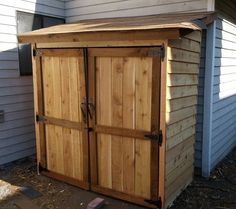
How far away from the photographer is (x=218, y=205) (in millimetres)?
3963

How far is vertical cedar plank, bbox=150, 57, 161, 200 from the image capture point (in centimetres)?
344

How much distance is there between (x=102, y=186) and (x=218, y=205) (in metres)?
1.54

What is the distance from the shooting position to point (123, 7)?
5367mm

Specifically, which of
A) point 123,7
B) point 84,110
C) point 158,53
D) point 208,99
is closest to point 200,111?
point 208,99

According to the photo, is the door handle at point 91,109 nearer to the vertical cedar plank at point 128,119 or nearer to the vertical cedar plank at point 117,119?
the vertical cedar plank at point 117,119

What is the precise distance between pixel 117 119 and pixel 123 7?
2461 millimetres

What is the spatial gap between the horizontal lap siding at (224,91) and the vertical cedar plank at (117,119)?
1.78 meters

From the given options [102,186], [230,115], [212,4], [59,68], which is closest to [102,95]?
[59,68]

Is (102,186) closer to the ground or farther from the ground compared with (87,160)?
closer to the ground

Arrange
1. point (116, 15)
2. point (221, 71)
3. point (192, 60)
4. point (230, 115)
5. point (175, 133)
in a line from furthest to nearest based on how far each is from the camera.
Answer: point (230, 115), point (116, 15), point (221, 71), point (192, 60), point (175, 133)

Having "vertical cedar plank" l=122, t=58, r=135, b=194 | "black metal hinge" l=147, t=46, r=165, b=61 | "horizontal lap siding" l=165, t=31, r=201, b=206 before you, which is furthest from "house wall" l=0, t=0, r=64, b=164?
"horizontal lap siding" l=165, t=31, r=201, b=206

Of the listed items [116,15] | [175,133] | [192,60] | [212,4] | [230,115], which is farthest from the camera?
[230,115]

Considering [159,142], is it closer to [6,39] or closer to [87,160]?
[87,160]

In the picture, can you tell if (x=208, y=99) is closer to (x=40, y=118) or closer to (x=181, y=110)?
(x=181, y=110)
